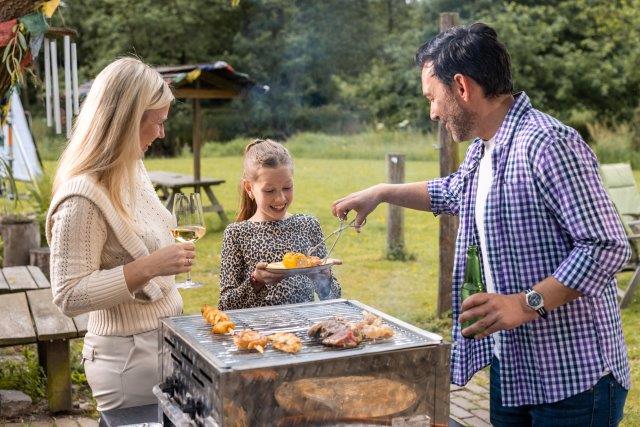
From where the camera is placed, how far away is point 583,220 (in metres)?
2.04

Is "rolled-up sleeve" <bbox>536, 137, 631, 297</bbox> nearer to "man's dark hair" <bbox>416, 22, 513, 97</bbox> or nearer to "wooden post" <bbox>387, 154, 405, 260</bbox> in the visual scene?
"man's dark hair" <bbox>416, 22, 513, 97</bbox>

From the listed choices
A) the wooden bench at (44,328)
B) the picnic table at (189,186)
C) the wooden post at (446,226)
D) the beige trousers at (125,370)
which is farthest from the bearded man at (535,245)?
the picnic table at (189,186)

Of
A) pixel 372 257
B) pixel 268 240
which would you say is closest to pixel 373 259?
pixel 372 257

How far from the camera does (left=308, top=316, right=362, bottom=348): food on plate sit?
194cm

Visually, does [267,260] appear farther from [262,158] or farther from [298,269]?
[298,269]

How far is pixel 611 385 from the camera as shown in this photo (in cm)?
223

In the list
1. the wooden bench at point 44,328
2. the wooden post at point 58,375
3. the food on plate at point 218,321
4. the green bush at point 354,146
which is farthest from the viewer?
the green bush at point 354,146

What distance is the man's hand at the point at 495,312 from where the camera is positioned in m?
2.04

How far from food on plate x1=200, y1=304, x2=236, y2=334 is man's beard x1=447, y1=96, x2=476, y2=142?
2.74 ft

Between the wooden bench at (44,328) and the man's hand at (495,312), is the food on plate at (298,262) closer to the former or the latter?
Result: the man's hand at (495,312)

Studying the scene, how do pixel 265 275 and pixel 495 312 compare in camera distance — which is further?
pixel 265 275

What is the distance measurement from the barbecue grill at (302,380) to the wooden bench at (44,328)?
230 cm

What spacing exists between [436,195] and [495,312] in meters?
0.80

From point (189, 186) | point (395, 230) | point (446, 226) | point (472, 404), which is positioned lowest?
point (472, 404)
